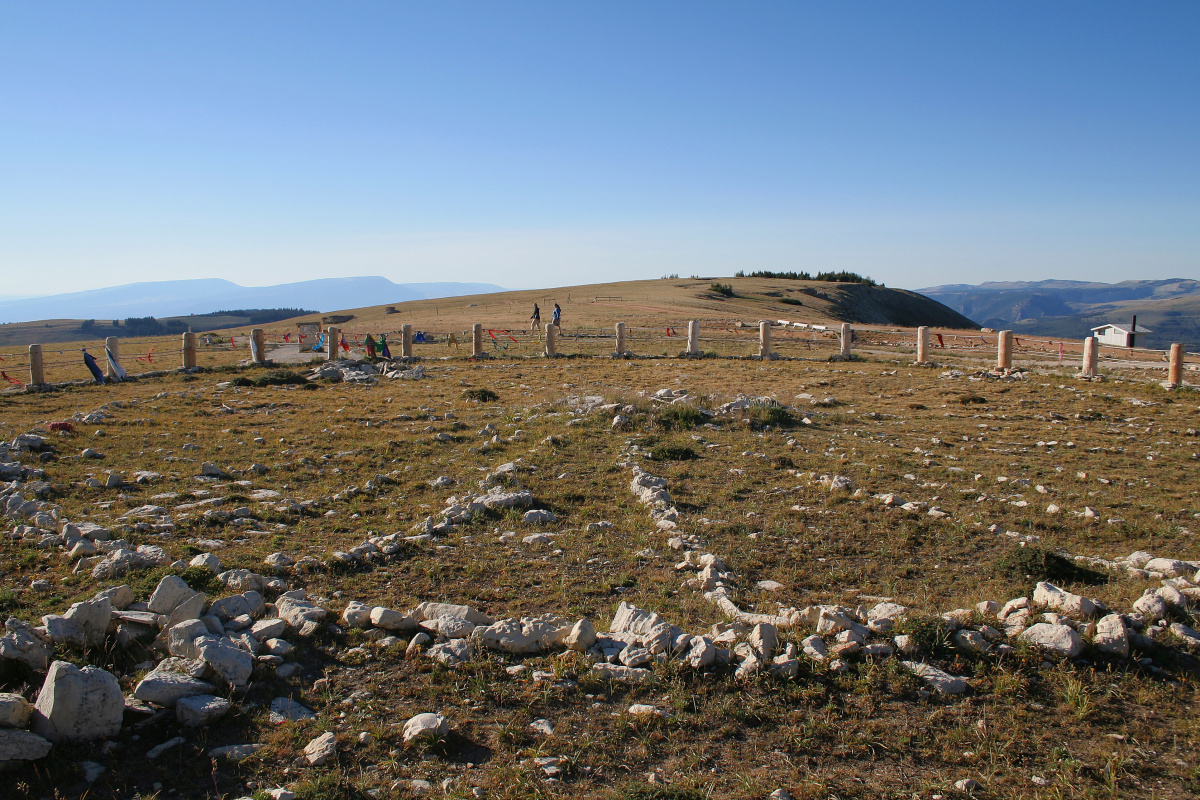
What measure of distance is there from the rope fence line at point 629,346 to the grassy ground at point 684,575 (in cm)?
602

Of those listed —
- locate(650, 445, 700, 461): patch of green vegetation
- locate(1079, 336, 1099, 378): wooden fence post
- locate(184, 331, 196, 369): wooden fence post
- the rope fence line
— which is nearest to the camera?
locate(650, 445, 700, 461): patch of green vegetation

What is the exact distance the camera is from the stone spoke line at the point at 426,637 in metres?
3.88

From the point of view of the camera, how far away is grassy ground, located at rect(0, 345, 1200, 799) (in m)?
3.71

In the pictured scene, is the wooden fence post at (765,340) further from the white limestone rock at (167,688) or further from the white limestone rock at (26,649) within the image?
the white limestone rock at (26,649)

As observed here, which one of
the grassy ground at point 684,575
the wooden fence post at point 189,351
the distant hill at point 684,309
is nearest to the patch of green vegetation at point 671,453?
the grassy ground at point 684,575

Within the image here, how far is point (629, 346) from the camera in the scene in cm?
2789

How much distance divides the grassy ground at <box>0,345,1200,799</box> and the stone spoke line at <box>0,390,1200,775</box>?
113 mm

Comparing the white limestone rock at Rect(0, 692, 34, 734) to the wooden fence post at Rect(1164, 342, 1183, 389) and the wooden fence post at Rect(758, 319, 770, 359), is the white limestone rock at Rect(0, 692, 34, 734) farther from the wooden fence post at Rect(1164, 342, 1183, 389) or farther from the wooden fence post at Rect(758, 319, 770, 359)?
the wooden fence post at Rect(758, 319, 770, 359)

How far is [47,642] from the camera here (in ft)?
14.8

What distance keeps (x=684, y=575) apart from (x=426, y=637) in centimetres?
239

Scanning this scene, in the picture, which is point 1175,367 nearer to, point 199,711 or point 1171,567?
point 1171,567

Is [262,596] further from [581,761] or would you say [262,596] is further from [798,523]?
[798,523]

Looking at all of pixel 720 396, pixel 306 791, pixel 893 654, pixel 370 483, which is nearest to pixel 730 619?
pixel 893 654

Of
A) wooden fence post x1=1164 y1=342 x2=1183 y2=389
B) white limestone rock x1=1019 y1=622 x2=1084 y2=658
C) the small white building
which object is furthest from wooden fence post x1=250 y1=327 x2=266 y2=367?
the small white building
